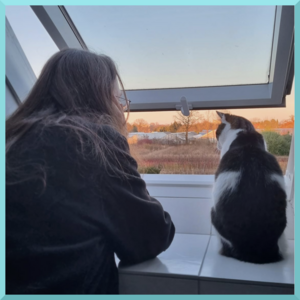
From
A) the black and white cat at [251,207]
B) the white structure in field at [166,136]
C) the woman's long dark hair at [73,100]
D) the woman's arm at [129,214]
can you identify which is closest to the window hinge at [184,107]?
the white structure in field at [166,136]

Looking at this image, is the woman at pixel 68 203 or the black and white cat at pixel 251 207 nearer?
the woman at pixel 68 203

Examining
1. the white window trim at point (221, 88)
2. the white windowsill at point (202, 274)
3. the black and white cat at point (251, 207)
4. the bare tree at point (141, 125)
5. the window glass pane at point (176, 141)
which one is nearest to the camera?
the white windowsill at point (202, 274)

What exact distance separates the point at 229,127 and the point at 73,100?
0.74 metres

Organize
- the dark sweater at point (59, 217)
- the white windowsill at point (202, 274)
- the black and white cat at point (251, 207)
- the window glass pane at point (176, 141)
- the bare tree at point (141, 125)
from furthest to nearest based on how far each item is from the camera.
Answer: the bare tree at point (141, 125) → the window glass pane at point (176, 141) → the black and white cat at point (251, 207) → the white windowsill at point (202, 274) → the dark sweater at point (59, 217)

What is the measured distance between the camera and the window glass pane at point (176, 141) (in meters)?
1.52

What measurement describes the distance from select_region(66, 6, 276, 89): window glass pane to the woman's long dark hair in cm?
48

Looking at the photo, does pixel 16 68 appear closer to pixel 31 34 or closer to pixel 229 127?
pixel 31 34

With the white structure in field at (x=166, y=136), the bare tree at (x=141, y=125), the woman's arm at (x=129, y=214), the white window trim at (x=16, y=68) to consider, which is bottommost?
the white structure in field at (x=166, y=136)

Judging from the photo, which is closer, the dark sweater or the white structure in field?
the dark sweater

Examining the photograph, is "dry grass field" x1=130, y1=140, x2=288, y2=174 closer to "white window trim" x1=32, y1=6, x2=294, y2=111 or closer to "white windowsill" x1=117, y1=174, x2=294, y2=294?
"white window trim" x1=32, y1=6, x2=294, y2=111

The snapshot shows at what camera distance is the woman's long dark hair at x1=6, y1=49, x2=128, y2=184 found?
2.43 feet

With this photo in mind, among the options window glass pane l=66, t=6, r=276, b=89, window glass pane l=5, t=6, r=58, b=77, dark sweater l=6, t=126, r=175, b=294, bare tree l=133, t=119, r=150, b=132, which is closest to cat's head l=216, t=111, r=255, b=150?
window glass pane l=66, t=6, r=276, b=89

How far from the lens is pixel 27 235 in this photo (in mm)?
685

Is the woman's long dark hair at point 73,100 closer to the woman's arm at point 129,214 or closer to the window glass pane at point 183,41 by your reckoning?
the woman's arm at point 129,214
